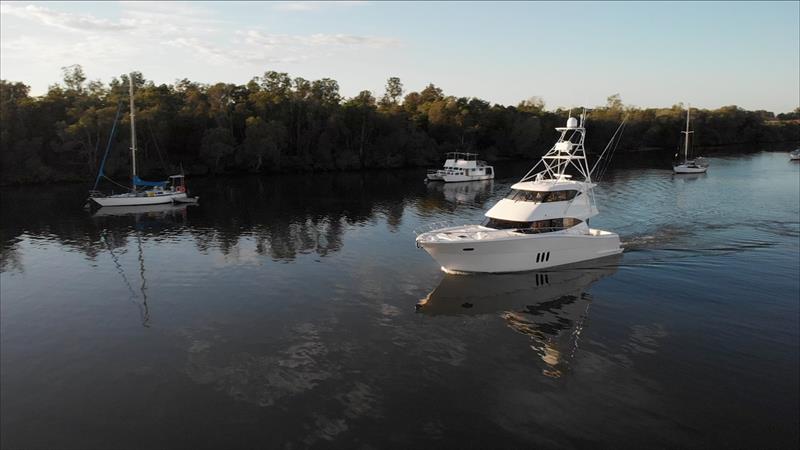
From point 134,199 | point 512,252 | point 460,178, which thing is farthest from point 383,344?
point 460,178

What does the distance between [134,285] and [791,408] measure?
119 feet

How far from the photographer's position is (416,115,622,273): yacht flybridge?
112 ft

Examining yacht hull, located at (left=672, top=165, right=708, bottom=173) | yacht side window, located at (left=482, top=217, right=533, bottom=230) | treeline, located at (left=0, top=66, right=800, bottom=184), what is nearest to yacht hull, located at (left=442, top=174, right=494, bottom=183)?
treeline, located at (left=0, top=66, right=800, bottom=184)

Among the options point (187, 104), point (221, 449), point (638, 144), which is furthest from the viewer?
point (638, 144)

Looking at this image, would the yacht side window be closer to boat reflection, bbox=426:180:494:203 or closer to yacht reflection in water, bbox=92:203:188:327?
yacht reflection in water, bbox=92:203:188:327

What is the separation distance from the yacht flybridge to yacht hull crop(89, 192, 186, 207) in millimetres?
46581

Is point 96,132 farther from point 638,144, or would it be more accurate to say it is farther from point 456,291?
point 638,144

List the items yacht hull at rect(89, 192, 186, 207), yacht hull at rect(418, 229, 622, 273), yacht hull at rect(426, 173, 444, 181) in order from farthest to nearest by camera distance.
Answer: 1. yacht hull at rect(426, 173, 444, 181)
2. yacht hull at rect(89, 192, 186, 207)
3. yacht hull at rect(418, 229, 622, 273)

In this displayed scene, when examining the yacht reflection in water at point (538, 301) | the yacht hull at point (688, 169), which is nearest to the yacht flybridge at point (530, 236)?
the yacht reflection in water at point (538, 301)

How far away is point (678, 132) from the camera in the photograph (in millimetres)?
199250

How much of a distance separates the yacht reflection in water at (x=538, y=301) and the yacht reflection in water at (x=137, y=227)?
17.7m

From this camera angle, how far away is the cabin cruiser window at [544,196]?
37250mm

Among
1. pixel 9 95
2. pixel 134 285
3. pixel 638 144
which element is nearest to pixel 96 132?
pixel 9 95

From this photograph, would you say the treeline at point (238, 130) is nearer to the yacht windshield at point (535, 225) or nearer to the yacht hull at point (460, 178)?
the yacht hull at point (460, 178)
